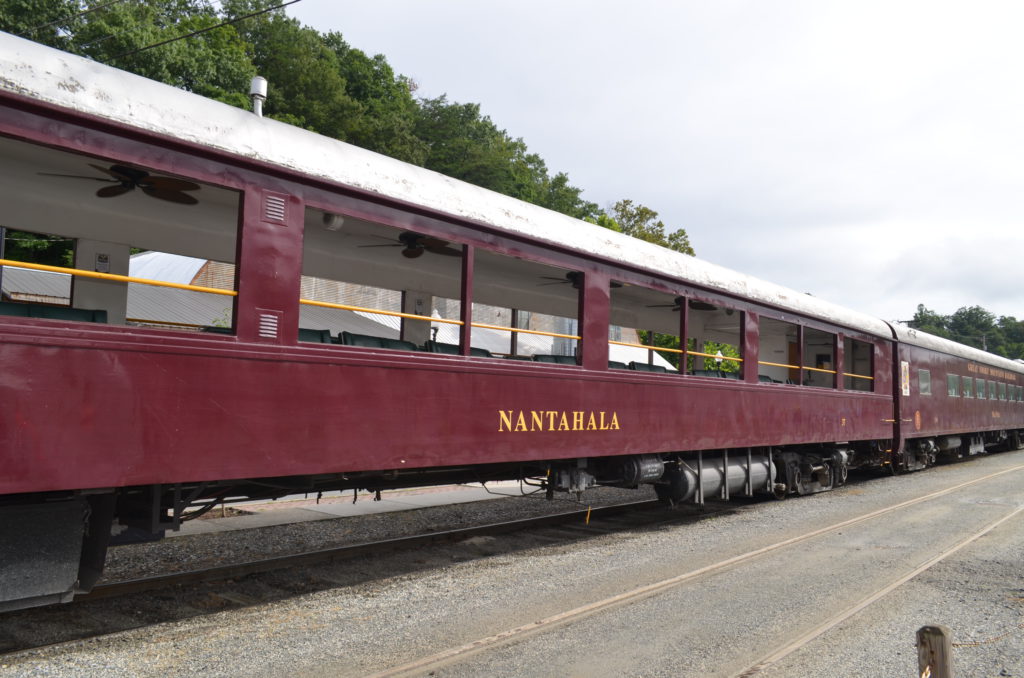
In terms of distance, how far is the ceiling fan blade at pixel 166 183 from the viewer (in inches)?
193

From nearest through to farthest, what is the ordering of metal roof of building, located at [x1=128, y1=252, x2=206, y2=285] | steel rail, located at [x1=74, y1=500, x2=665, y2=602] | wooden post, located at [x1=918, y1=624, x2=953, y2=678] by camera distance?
wooden post, located at [x1=918, y1=624, x2=953, y2=678] → steel rail, located at [x1=74, y1=500, x2=665, y2=602] → metal roof of building, located at [x1=128, y1=252, x2=206, y2=285]

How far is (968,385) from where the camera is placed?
58.7 feet

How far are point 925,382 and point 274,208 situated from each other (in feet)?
47.7

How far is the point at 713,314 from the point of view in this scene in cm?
1002

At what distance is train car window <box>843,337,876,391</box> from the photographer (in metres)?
12.7

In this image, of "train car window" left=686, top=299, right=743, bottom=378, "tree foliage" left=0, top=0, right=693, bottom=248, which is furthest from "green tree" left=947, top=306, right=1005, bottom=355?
"train car window" left=686, top=299, right=743, bottom=378

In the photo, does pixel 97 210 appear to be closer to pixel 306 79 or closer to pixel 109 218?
pixel 109 218

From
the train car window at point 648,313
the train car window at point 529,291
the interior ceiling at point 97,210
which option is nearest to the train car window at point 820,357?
the train car window at point 648,313

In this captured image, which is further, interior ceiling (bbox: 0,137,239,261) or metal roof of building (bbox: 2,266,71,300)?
metal roof of building (bbox: 2,266,71,300)

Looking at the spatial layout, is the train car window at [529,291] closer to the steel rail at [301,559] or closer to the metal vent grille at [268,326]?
the steel rail at [301,559]

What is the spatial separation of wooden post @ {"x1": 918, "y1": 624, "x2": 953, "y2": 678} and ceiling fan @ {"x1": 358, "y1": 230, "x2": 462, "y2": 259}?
4420mm

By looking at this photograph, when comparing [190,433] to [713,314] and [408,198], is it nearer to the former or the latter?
[408,198]

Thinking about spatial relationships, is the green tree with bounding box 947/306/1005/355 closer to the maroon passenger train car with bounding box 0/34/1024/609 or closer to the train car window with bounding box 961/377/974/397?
the train car window with bounding box 961/377/974/397

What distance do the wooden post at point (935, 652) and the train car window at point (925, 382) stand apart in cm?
1361
